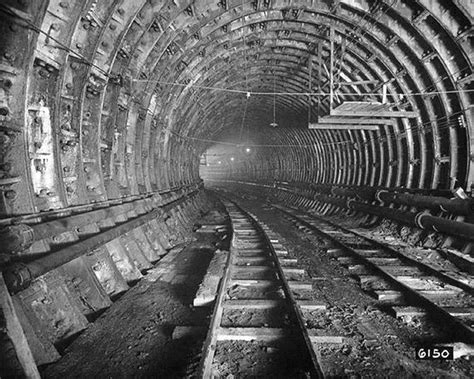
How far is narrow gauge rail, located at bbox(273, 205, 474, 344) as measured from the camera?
12.8 feet

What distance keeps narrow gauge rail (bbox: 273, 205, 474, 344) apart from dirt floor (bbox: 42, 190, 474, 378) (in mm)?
219

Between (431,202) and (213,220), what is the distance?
8161mm

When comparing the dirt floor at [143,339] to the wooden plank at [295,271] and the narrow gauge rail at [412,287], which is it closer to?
the wooden plank at [295,271]

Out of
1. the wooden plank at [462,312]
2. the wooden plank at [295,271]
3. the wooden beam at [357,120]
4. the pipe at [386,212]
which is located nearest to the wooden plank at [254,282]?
the wooden plank at [295,271]

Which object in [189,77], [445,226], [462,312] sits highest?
[189,77]

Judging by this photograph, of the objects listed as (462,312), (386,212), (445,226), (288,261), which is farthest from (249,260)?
(386,212)

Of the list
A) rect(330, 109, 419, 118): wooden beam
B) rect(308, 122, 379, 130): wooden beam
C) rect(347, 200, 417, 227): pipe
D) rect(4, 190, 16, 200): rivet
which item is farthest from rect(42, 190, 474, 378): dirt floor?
rect(308, 122, 379, 130): wooden beam

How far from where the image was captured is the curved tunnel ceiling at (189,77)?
12.6ft

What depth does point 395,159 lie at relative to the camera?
10.2 meters

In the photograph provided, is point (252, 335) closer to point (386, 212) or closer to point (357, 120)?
point (357, 120)

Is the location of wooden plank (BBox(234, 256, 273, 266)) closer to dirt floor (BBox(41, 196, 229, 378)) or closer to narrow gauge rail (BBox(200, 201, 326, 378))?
narrow gauge rail (BBox(200, 201, 326, 378))

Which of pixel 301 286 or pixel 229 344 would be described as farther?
pixel 301 286

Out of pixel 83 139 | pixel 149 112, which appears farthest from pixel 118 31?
pixel 149 112

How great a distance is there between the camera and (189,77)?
9703 millimetres
